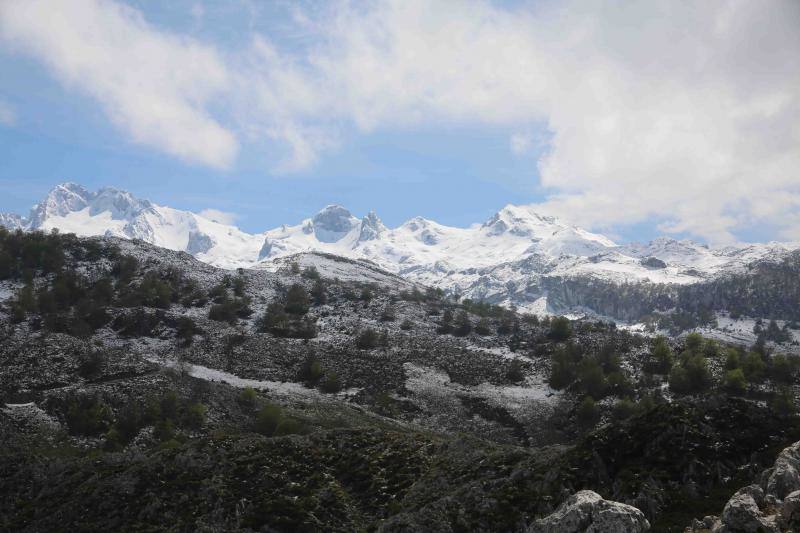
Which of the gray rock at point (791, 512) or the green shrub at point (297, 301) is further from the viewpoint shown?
the green shrub at point (297, 301)

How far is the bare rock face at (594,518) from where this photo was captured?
18.4 metres

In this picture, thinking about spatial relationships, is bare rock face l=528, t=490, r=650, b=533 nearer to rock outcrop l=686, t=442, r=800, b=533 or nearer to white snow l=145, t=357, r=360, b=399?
rock outcrop l=686, t=442, r=800, b=533

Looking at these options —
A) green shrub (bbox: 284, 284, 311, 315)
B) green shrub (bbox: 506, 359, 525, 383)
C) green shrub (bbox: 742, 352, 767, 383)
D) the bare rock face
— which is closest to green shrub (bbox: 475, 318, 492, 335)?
green shrub (bbox: 506, 359, 525, 383)

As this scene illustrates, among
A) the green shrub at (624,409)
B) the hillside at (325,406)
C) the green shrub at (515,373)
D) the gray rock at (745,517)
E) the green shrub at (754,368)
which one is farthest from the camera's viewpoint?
the green shrub at (515,373)

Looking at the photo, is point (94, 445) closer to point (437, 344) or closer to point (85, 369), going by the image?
point (85, 369)

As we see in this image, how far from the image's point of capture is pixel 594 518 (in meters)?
18.8

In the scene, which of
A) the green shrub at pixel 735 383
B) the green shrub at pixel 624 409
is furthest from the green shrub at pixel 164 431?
the green shrub at pixel 735 383

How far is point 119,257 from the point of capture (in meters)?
168

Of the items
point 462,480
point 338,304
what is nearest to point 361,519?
point 462,480

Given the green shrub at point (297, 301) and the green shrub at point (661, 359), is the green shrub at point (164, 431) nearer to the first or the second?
the green shrub at point (297, 301)

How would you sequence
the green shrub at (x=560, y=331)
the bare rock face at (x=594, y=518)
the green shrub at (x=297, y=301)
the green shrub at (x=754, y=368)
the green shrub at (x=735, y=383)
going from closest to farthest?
the bare rock face at (x=594, y=518) < the green shrub at (x=735, y=383) < the green shrub at (x=754, y=368) < the green shrub at (x=560, y=331) < the green shrub at (x=297, y=301)

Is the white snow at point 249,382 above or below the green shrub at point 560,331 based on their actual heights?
below

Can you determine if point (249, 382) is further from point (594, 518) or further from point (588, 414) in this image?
point (594, 518)

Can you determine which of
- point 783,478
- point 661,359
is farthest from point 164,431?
point 661,359
